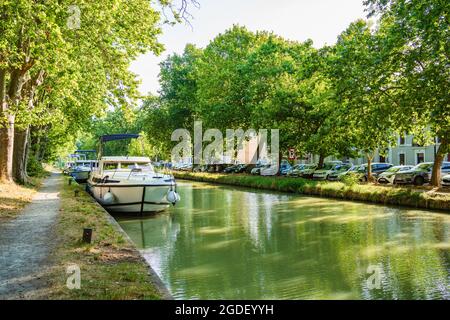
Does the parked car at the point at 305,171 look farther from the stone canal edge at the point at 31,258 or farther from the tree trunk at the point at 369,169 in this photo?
the stone canal edge at the point at 31,258

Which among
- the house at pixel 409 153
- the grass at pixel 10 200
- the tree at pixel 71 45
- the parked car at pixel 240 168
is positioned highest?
the tree at pixel 71 45

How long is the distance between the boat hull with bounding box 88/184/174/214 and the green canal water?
2.15ft

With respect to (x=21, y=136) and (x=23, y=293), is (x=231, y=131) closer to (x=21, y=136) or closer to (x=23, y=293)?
(x=21, y=136)

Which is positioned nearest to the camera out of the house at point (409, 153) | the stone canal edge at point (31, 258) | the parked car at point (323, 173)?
the stone canal edge at point (31, 258)

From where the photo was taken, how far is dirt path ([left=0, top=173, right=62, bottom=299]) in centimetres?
659

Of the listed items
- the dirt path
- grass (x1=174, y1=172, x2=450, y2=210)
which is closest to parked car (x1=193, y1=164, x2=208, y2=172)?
grass (x1=174, y1=172, x2=450, y2=210)

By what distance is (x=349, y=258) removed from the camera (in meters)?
10.9

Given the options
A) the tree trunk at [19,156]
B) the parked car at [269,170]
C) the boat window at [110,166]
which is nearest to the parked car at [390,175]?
the parked car at [269,170]

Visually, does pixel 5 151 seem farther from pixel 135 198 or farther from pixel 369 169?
pixel 369 169

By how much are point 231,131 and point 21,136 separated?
2213 cm

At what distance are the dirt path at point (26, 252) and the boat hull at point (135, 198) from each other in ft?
11.9

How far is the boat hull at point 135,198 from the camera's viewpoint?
19.1 metres

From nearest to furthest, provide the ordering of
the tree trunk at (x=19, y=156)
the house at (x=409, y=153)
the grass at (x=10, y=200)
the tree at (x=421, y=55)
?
the grass at (x=10, y=200) → the tree at (x=421, y=55) → the tree trunk at (x=19, y=156) → the house at (x=409, y=153)

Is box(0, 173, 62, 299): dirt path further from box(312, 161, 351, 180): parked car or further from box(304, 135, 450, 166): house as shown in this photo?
box(304, 135, 450, 166): house
